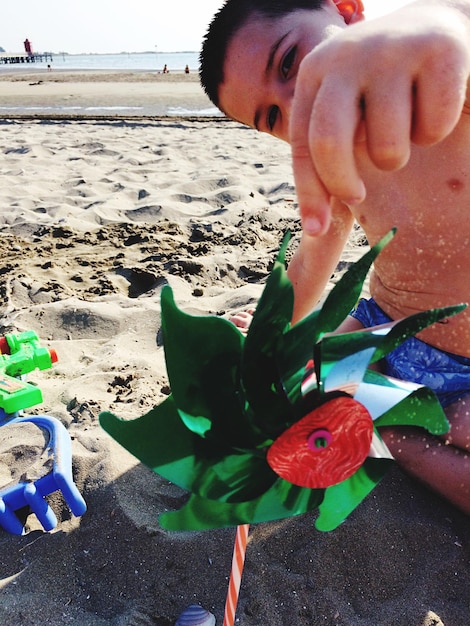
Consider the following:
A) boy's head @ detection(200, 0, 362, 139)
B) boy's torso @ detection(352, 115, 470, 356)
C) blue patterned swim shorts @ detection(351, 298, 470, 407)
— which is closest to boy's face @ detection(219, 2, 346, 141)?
boy's head @ detection(200, 0, 362, 139)

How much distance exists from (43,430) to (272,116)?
3.37 feet

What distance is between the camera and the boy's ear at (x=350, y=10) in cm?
147

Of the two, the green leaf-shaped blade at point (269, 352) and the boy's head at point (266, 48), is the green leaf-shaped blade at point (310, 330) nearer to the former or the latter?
the green leaf-shaped blade at point (269, 352)

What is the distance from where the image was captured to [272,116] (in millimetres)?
1413

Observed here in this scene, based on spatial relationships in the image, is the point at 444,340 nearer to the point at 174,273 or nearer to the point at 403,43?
the point at 403,43

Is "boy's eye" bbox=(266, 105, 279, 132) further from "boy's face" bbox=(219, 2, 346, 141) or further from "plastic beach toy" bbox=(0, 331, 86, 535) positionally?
"plastic beach toy" bbox=(0, 331, 86, 535)

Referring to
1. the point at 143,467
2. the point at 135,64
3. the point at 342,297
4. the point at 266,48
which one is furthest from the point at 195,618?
the point at 135,64

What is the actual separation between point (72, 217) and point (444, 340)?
271 cm

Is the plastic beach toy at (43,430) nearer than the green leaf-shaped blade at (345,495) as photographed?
No

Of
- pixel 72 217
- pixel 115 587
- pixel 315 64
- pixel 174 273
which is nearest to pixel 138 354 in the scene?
pixel 174 273

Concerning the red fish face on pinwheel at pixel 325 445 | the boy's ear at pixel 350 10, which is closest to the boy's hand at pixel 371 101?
the red fish face on pinwheel at pixel 325 445

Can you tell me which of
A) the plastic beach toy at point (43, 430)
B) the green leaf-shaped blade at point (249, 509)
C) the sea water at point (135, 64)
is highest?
the green leaf-shaped blade at point (249, 509)

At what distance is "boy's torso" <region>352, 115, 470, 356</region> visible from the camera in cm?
128

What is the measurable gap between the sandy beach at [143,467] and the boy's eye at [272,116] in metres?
0.86
